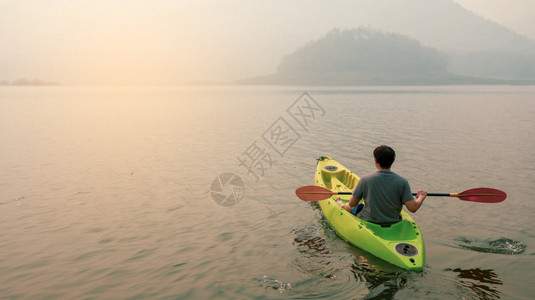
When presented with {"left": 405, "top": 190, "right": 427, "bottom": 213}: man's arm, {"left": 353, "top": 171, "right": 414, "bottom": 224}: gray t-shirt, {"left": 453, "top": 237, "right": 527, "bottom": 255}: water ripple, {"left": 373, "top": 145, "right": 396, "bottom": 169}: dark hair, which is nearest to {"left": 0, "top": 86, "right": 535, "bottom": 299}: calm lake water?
{"left": 453, "top": 237, "right": 527, "bottom": 255}: water ripple

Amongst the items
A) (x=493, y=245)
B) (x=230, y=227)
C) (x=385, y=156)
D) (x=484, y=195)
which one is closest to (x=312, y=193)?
(x=230, y=227)

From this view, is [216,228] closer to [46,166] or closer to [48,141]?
[46,166]

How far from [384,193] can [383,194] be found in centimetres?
4

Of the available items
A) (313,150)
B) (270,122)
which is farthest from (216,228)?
(270,122)

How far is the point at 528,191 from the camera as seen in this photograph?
1191 cm

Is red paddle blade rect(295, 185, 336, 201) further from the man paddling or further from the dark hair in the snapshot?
the dark hair

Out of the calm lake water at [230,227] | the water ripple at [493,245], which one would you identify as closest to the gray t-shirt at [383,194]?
the calm lake water at [230,227]

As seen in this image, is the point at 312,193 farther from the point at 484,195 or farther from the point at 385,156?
the point at 484,195

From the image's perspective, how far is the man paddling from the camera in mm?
6742

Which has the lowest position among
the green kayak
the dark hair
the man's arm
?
the green kayak

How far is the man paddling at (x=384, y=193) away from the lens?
6.74 metres

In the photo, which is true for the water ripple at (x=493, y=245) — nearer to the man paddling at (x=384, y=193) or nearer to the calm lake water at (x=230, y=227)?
the calm lake water at (x=230, y=227)

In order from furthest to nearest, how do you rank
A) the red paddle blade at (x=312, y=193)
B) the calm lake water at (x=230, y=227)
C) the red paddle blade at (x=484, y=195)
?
the red paddle blade at (x=312, y=193) < the red paddle blade at (x=484, y=195) < the calm lake water at (x=230, y=227)

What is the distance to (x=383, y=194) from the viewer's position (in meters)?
7.00
